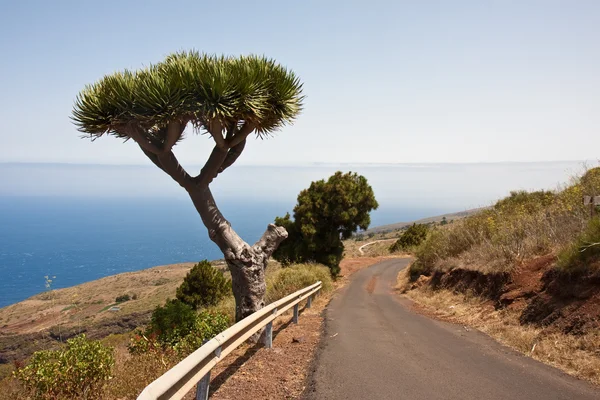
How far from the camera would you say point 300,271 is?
784 inches

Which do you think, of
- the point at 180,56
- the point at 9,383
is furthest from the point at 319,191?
the point at 9,383

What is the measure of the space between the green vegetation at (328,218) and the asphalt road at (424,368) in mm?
17472

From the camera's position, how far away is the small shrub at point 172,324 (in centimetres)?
988

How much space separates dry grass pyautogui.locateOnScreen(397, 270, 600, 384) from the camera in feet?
21.7

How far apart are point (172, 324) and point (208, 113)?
483cm

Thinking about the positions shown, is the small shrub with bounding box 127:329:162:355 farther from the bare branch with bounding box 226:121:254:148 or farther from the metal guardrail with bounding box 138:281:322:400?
the bare branch with bounding box 226:121:254:148

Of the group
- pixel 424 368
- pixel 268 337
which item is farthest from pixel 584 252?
pixel 268 337

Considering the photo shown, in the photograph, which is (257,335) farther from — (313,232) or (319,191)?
(319,191)

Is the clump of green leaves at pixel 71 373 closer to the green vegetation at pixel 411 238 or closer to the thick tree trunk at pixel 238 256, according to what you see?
the thick tree trunk at pixel 238 256

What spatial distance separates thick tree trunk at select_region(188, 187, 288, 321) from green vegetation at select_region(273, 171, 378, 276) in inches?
693

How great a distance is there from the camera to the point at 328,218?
29.7 meters

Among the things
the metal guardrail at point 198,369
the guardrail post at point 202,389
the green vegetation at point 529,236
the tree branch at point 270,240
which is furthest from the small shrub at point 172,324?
the green vegetation at point 529,236

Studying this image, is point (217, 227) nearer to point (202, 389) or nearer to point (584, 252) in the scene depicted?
point (202, 389)

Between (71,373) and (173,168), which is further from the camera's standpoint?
(173,168)
